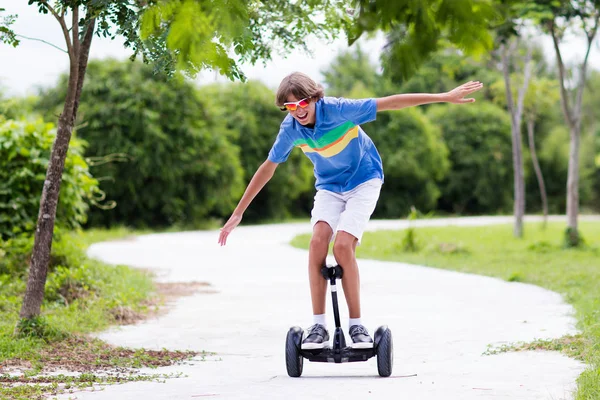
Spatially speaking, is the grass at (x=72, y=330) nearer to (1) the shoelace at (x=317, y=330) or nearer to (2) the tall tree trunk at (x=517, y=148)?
(1) the shoelace at (x=317, y=330)

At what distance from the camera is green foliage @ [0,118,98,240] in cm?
921

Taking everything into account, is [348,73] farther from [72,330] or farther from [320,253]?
[320,253]

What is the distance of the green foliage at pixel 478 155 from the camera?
113 feet

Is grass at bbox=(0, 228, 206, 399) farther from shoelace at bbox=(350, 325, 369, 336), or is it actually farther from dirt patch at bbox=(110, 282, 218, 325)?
shoelace at bbox=(350, 325, 369, 336)

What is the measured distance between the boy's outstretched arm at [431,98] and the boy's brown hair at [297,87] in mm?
375

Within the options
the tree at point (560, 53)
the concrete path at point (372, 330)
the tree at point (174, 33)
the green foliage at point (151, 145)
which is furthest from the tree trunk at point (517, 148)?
the tree at point (174, 33)

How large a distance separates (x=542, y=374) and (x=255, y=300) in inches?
172

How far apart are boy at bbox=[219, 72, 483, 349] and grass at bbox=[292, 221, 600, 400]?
1.38 metres

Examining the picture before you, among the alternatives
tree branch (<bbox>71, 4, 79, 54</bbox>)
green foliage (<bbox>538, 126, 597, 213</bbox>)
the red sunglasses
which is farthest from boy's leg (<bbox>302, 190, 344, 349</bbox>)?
green foliage (<bbox>538, 126, 597, 213</bbox>)

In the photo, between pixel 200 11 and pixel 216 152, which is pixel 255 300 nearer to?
pixel 200 11

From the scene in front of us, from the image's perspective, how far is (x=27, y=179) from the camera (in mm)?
9352

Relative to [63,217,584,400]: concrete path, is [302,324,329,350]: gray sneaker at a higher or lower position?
higher

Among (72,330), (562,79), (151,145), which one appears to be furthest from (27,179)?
(151,145)

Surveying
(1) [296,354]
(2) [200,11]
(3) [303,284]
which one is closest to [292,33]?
(1) [296,354]
